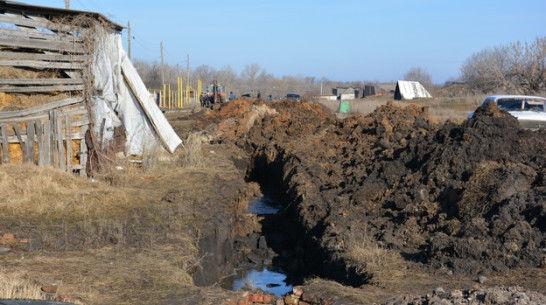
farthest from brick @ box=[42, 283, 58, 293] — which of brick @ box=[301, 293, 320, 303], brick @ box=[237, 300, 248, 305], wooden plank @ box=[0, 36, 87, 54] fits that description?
wooden plank @ box=[0, 36, 87, 54]

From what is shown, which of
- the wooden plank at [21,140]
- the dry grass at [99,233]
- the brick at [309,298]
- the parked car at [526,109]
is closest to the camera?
the brick at [309,298]

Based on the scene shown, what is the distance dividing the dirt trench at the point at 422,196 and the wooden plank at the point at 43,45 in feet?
18.2

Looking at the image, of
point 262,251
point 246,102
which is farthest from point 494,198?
point 246,102

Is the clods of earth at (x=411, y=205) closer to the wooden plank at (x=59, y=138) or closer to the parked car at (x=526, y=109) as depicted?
the parked car at (x=526, y=109)

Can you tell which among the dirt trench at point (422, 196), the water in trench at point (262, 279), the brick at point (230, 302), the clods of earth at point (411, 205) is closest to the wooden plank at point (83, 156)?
the clods of earth at point (411, 205)

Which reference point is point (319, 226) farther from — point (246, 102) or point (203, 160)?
point (246, 102)

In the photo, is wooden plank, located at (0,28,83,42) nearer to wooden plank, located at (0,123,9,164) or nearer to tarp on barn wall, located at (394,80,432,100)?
wooden plank, located at (0,123,9,164)

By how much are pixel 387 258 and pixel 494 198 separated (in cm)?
216

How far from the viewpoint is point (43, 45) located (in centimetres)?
1328

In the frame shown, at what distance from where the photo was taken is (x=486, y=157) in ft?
38.9

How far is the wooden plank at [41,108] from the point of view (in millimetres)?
12562

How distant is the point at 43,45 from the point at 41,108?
1304 mm

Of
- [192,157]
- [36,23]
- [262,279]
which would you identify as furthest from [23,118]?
[262,279]

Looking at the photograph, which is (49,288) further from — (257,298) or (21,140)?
(21,140)
